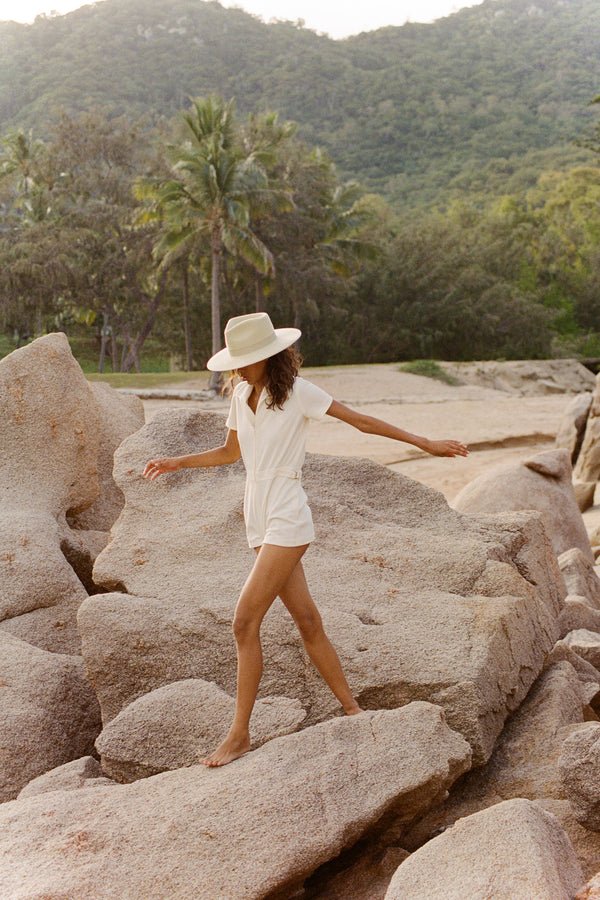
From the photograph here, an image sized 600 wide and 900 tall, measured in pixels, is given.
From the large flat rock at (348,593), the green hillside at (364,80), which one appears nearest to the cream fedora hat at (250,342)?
the large flat rock at (348,593)

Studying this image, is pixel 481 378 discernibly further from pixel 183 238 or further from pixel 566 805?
pixel 566 805

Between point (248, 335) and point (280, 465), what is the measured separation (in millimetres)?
447

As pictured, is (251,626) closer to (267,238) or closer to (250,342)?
(250,342)

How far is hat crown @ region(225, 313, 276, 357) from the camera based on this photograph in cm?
276

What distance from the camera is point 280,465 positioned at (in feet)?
9.23

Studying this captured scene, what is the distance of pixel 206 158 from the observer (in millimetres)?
23469

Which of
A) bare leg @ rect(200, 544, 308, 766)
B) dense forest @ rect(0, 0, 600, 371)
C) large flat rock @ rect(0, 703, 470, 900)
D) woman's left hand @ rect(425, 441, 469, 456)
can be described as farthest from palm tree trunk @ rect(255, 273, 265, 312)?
large flat rock @ rect(0, 703, 470, 900)

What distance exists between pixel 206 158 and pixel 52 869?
915 inches

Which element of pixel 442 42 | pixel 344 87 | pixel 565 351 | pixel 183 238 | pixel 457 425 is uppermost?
pixel 442 42

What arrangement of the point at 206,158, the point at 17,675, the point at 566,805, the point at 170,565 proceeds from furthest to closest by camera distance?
the point at 206,158
the point at 170,565
the point at 17,675
the point at 566,805

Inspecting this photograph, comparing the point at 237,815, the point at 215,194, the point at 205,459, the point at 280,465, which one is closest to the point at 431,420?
the point at 215,194

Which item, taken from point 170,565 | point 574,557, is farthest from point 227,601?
point 574,557

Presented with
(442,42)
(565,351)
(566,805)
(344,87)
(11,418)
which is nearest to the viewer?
(566,805)

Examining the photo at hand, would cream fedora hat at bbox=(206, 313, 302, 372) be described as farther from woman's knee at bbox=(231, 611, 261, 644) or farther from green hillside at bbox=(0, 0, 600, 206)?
green hillside at bbox=(0, 0, 600, 206)
